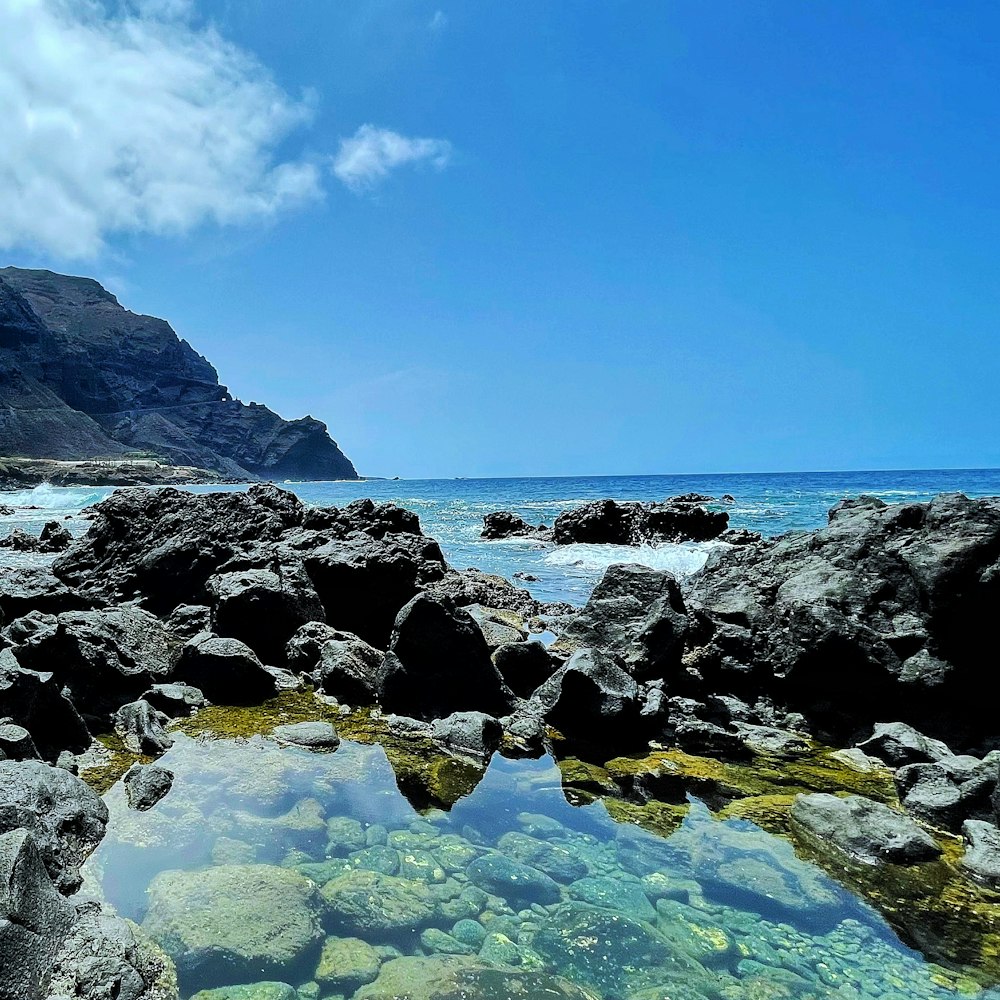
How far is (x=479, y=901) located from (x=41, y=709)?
5.29m

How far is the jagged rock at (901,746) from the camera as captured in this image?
25.8 feet

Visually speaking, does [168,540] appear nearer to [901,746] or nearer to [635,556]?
[901,746]

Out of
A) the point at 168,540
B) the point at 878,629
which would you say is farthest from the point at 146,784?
the point at 168,540

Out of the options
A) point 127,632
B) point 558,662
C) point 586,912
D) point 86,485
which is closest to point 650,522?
point 558,662

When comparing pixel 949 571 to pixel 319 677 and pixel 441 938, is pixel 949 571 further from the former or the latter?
pixel 319 677

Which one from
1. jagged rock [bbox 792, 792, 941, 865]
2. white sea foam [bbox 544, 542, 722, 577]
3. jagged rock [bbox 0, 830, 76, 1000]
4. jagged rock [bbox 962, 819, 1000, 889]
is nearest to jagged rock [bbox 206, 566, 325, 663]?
jagged rock [bbox 0, 830, 76, 1000]

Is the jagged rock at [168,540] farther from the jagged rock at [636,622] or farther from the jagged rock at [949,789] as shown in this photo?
the jagged rock at [949,789]

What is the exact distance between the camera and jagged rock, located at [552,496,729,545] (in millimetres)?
37531

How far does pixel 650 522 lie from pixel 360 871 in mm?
35472

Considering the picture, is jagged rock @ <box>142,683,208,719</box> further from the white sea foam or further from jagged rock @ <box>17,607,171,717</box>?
the white sea foam

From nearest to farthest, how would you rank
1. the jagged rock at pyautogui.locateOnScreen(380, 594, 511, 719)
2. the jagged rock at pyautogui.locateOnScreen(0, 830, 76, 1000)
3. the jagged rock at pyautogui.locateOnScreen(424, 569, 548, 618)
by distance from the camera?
the jagged rock at pyautogui.locateOnScreen(0, 830, 76, 1000) < the jagged rock at pyautogui.locateOnScreen(380, 594, 511, 719) < the jagged rock at pyautogui.locateOnScreen(424, 569, 548, 618)

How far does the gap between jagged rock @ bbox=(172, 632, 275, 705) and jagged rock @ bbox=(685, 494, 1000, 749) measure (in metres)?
6.80

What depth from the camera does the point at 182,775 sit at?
6.93 metres

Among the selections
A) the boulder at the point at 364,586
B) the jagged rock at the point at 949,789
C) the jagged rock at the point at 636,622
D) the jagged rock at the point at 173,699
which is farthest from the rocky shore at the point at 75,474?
the jagged rock at the point at 949,789
